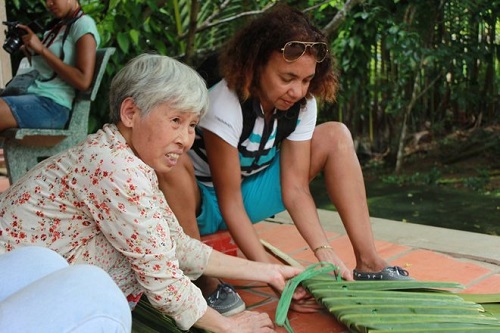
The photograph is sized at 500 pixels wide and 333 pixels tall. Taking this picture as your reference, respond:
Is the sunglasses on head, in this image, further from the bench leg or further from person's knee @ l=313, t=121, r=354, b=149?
the bench leg

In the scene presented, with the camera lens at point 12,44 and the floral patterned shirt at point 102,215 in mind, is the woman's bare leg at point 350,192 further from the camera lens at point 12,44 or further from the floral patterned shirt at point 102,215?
the camera lens at point 12,44

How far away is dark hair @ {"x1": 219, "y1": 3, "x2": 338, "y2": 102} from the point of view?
2.06 metres

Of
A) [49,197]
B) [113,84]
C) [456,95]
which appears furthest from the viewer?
[456,95]

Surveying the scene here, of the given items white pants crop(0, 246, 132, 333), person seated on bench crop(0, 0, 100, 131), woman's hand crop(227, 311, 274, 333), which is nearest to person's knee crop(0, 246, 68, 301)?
white pants crop(0, 246, 132, 333)

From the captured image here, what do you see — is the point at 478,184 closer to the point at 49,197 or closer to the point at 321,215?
the point at 321,215

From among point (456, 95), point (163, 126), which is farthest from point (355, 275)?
point (456, 95)

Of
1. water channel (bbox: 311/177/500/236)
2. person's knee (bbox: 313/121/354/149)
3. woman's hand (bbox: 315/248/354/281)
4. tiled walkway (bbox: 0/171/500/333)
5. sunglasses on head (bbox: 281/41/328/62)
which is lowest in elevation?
water channel (bbox: 311/177/500/236)

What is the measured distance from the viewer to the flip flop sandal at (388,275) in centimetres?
204

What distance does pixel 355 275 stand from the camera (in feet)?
7.16

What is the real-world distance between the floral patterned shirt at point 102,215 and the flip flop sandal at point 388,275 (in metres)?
0.82

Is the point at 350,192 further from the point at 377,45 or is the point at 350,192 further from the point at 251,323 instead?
the point at 377,45

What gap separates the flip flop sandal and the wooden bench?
5.88 ft

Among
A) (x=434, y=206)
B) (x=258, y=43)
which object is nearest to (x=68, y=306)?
(x=258, y=43)

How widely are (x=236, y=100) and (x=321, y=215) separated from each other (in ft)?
4.83
